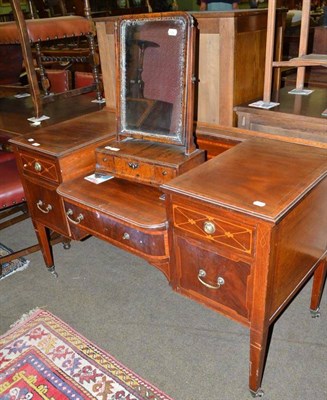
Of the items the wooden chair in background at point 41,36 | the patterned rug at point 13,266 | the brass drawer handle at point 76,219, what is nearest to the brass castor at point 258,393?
the brass drawer handle at point 76,219

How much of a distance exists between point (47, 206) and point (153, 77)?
0.85m

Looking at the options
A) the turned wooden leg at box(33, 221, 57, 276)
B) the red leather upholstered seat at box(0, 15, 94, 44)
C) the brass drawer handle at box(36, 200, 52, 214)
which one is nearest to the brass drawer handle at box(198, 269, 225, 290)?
the brass drawer handle at box(36, 200, 52, 214)

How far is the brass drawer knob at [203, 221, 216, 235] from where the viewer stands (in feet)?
4.35

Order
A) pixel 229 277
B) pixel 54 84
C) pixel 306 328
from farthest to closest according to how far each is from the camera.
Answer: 1. pixel 54 84
2. pixel 306 328
3. pixel 229 277

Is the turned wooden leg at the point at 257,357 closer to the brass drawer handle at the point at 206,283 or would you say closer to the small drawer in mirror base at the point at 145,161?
the brass drawer handle at the point at 206,283

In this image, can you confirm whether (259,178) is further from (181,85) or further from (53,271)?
(53,271)

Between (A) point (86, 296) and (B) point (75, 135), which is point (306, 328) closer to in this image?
(A) point (86, 296)

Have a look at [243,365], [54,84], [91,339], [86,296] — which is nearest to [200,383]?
[243,365]

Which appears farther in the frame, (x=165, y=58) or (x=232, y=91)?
(x=232, y=91)

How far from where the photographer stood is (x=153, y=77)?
1716 mm

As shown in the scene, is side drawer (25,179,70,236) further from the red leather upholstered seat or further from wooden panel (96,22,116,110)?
the red leather upholstered seat

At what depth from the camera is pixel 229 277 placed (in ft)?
4.53

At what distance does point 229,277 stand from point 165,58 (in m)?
0.93

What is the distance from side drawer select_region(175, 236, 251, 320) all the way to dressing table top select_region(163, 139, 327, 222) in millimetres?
213
